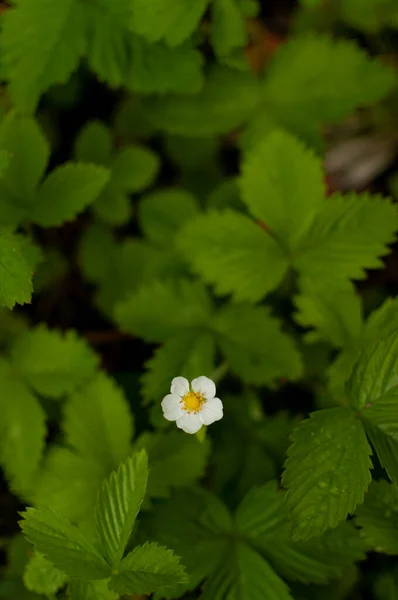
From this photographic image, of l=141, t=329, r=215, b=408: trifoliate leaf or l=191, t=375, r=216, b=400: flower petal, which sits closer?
l=191, t=375, r=216, b=400: flower petal

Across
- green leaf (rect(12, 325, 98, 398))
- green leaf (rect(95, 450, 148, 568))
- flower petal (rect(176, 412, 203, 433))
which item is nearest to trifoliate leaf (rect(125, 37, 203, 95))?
green leaf (rect(12, 325, 98, 398))

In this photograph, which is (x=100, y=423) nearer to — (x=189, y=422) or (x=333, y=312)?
(x=189, y=422)

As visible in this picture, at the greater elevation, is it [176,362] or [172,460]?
[176,362]

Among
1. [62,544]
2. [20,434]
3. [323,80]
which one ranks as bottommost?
[20,434]

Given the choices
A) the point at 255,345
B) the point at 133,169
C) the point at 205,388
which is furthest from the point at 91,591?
the point at 133,169

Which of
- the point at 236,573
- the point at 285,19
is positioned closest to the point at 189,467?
the point at 236,573

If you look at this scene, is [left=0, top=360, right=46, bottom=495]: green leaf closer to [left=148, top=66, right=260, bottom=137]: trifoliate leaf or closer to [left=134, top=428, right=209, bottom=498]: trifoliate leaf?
[left=134, top=428, right=209, bottom=498]: trifoliate leaf
